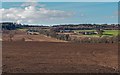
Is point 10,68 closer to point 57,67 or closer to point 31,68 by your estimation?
point 31,68

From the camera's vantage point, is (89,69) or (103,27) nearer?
(89,69)

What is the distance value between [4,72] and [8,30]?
3305 centimetres

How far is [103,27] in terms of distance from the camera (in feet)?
206

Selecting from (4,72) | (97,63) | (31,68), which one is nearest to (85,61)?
(97,63)

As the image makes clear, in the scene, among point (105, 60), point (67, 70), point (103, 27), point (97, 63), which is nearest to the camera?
point (67, 70)

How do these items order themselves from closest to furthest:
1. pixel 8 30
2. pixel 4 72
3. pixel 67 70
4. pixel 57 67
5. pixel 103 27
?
pixel 4 72
pixel 67 70
pixel 57 67
pixel 8 30
pixel 103 27

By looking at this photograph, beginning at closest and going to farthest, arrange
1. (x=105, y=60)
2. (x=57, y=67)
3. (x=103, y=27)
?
(x=57, y=67) → (x=105, y=60) → (x=103, y=27)

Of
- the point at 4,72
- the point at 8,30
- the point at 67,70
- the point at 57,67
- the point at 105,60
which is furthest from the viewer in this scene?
the point at 8,30

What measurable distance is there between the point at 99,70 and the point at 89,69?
26.8 inches

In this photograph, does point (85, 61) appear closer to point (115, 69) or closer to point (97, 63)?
point (97, 63)

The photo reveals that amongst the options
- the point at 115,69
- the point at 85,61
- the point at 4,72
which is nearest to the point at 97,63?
the point at 85,61

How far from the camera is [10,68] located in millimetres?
18297

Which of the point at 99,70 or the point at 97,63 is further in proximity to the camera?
the point at 97,63

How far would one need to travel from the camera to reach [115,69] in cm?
1906
